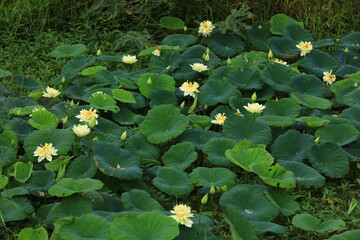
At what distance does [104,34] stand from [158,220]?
3014 mm

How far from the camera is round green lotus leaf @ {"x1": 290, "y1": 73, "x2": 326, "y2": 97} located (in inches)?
177

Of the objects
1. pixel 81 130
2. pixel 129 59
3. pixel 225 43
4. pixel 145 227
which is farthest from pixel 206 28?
pixel 145 227

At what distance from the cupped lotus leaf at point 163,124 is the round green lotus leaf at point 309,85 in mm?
1016

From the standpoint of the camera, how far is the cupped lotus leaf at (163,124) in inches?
151

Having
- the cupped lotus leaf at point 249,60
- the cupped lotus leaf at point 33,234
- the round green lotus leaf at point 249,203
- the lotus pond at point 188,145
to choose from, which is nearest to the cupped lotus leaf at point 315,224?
the lotus pond at point 188,145

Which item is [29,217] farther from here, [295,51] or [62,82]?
[295,51]

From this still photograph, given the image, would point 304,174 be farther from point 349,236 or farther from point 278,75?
point 278,75

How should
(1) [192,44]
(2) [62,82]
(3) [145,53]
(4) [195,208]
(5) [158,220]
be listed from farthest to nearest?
(1) [192,44], (3) [145,53], (2) [62,82], (4) [195,208], (5) [158,220]

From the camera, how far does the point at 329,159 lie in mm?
3742

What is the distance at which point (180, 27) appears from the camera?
5.48 m

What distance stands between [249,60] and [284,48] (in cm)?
42

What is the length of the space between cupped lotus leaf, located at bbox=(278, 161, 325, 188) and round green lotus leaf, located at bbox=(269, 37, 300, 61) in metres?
1.65

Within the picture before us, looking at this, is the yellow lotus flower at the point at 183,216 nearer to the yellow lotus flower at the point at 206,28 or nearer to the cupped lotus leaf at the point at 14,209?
the cupped lotus leaf at the point at 14,209

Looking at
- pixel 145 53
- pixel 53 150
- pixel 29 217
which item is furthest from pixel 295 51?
pixel 29 217
